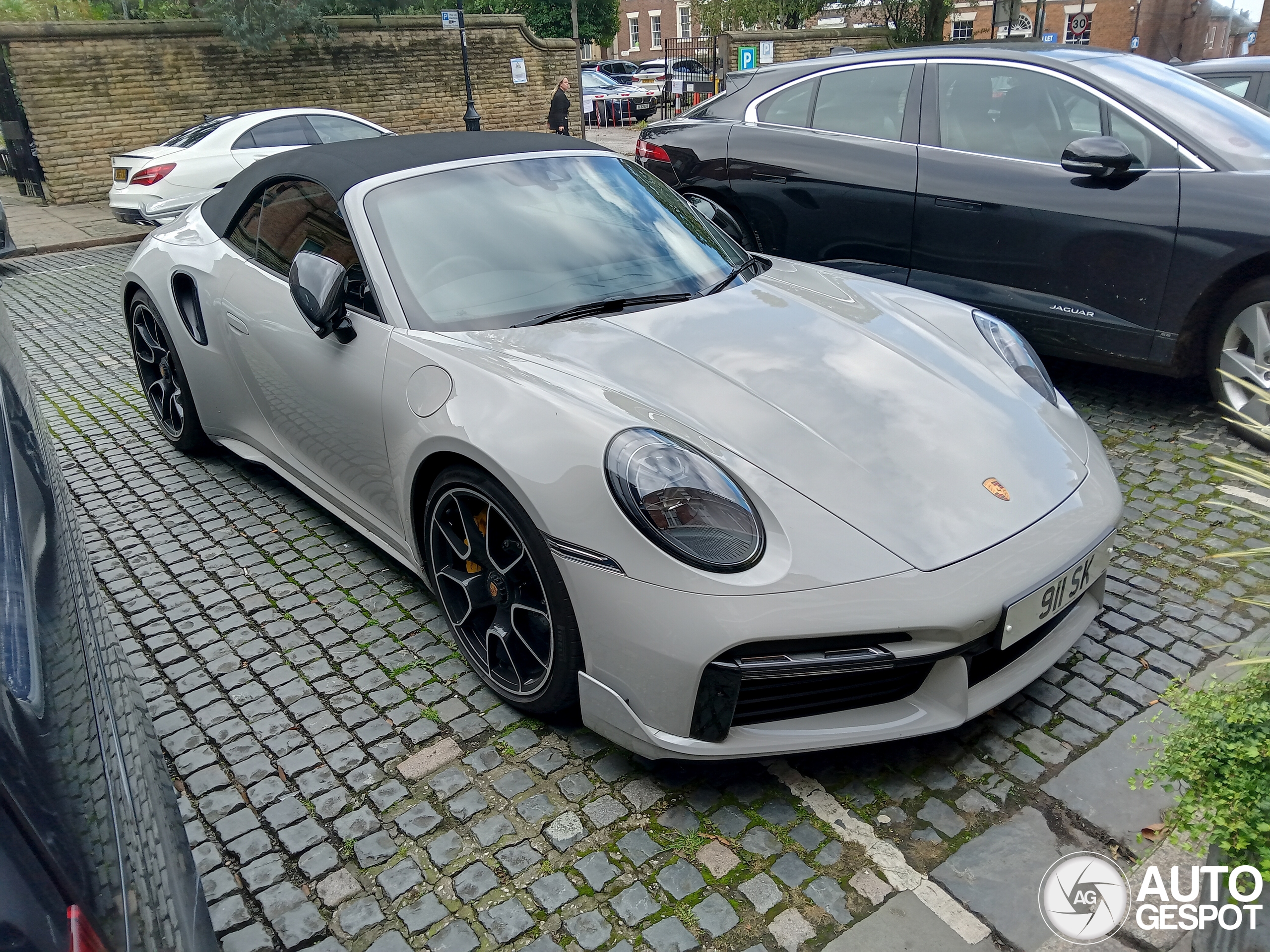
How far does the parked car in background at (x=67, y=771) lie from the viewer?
2.88 ft

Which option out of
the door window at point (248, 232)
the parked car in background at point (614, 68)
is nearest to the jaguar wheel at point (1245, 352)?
the door window at point (248, 232)

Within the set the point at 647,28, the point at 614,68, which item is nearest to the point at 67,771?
the point at 614,68

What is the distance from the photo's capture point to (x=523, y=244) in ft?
10.8

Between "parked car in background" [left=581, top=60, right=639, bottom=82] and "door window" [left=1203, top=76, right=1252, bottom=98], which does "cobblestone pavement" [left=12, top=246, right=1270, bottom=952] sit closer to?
"door window" [left=1203, top=76, right=1252, bottom=98]

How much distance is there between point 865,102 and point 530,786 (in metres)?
4.45

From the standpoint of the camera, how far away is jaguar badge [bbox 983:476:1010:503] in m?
2.56

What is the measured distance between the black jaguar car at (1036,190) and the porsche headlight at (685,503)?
2470mm

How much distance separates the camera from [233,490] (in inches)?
178

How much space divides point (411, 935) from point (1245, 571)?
9.86 feet

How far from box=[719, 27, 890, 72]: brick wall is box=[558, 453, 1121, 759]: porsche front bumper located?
22.9m

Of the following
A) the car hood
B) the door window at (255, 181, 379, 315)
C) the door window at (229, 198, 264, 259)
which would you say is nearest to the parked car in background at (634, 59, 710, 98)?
the door window at (229, 198, 264, 259)

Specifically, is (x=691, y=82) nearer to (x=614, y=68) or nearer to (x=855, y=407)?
(x=614, y=68)

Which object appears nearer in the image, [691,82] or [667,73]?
[691,82]

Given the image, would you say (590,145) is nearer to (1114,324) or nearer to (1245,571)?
(1114,324)
